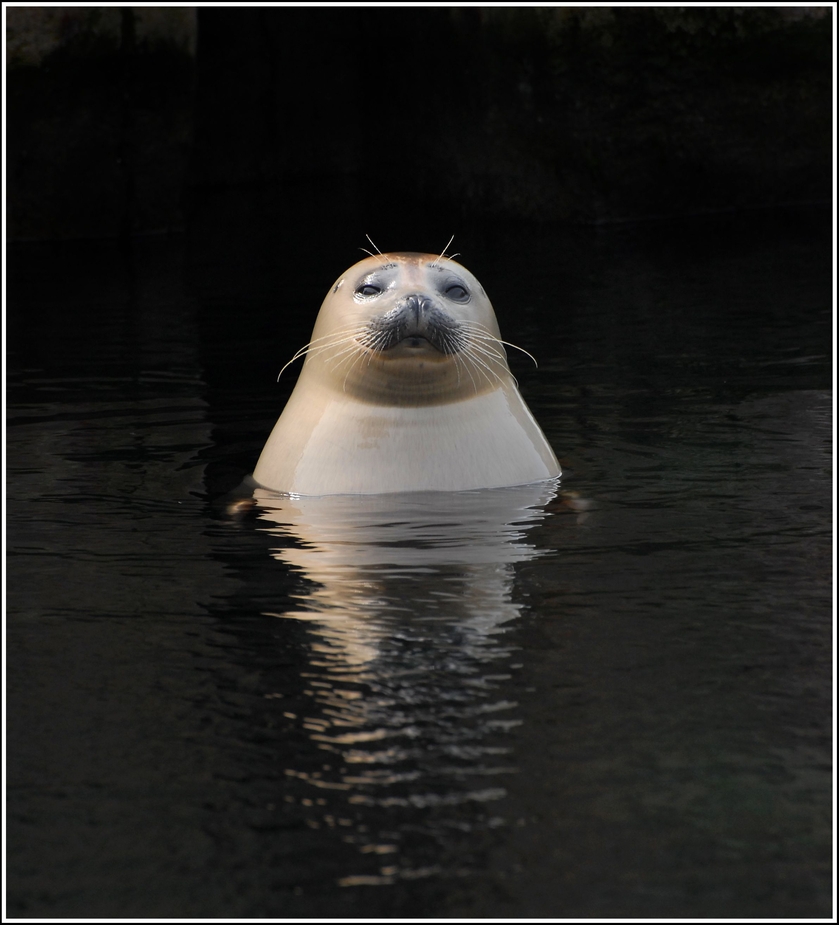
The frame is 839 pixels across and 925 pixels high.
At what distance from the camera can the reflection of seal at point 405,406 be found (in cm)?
544

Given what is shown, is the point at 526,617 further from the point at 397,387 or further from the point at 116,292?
the point at 116,292

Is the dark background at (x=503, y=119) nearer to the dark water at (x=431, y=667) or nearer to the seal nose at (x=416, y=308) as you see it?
the dark water at (x=431, y=667)

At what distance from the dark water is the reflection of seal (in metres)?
0.13

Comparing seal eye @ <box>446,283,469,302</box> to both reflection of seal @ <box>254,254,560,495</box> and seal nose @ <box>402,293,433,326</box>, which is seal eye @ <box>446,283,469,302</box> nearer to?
reflection of seal @ <box>254,254,560,495</box>

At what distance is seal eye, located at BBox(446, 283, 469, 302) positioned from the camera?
555 centimetres

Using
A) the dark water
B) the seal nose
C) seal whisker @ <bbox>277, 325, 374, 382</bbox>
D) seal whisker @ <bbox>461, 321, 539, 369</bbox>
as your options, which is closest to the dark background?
the dark water

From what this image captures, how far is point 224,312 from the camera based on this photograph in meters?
10.3

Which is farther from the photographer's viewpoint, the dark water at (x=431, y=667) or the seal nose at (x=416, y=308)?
the seal nose at (x=416, y=308)

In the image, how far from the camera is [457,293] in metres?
5.57

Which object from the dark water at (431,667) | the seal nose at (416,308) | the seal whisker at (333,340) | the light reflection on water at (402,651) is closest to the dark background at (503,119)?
the dark water at (431,667)

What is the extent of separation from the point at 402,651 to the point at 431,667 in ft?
0.47

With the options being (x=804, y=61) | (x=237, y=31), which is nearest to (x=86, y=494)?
(x=804, y=61)

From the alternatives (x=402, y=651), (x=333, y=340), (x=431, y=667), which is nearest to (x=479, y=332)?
(x=333, y=340)

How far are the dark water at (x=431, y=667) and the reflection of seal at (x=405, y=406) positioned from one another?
131 millimetres
